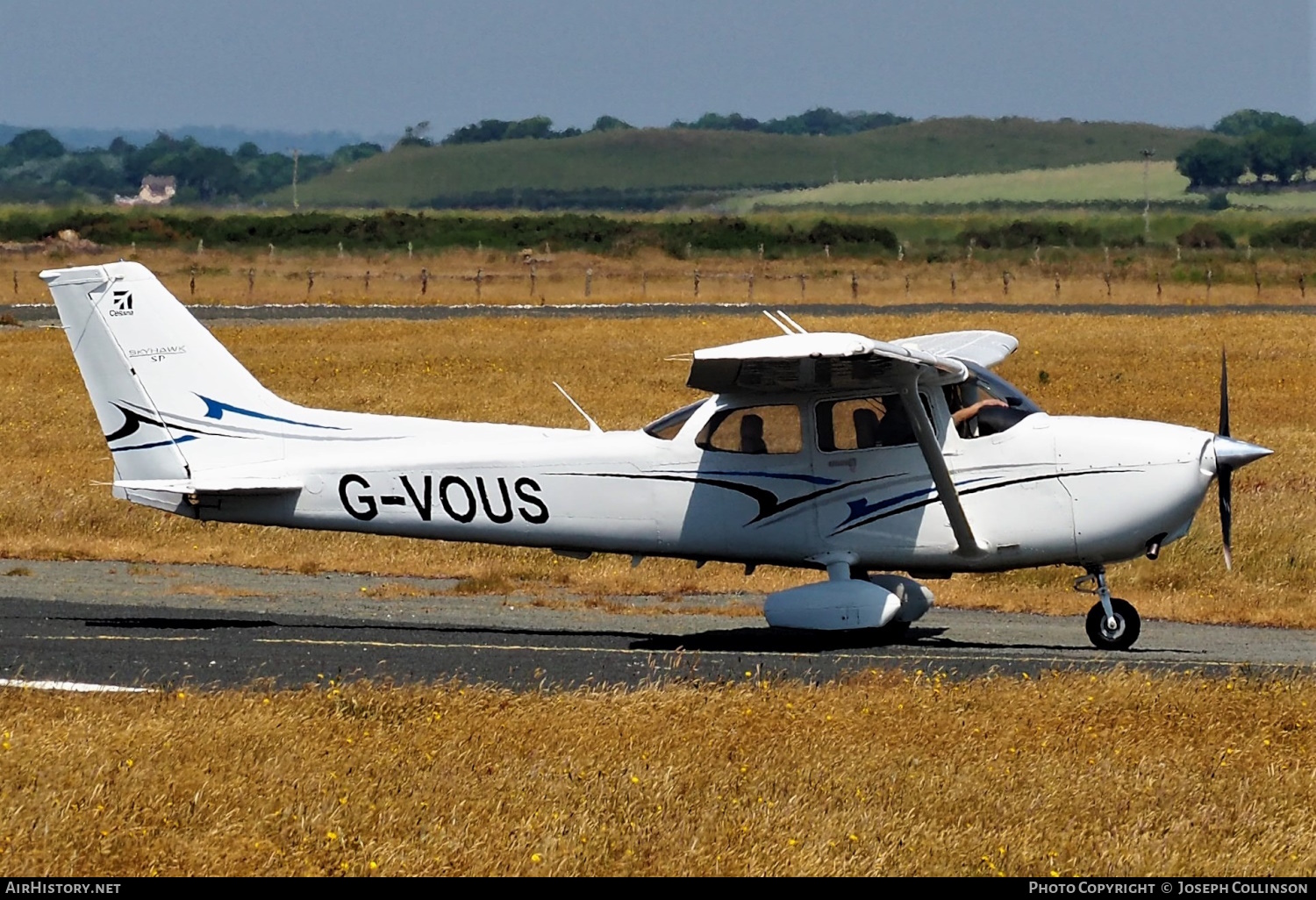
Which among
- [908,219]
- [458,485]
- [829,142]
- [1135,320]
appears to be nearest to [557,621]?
[458,485]

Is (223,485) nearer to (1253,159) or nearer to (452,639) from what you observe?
(452,639)

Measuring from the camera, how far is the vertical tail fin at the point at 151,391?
547 inches

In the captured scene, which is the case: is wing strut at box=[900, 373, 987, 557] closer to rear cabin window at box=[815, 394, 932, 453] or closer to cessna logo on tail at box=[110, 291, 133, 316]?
rear cabin window at box=[815, 394, 932, 453]

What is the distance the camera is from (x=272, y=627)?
1367 centimetres

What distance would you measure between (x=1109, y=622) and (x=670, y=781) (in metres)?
6.16

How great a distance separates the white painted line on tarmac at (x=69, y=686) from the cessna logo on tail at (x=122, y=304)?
3.93 meters

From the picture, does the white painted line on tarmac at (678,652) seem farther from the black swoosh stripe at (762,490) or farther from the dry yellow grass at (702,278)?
the dry yellow grass at (702,278)

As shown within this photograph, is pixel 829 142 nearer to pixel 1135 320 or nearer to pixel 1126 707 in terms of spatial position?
pixel 1135 320

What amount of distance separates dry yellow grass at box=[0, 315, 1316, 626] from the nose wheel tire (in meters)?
2.28

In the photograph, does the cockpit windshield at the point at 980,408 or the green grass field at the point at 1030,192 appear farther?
the green grass field at the point at 1030,192

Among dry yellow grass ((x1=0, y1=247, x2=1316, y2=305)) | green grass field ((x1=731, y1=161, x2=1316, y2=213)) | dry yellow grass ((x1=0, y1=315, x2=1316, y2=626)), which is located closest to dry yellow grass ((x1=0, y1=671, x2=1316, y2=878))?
dry yellow grass ((x1=0, y1=315, x2=1316, y2=626))

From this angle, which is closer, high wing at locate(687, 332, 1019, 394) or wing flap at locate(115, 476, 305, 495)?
high wing at locate(687, 332, 1019, 394)

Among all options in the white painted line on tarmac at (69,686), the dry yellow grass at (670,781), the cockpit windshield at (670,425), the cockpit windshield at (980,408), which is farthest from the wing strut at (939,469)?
the white painted line on tarmac at (69,686)

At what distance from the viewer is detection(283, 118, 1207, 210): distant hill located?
9600 cm
